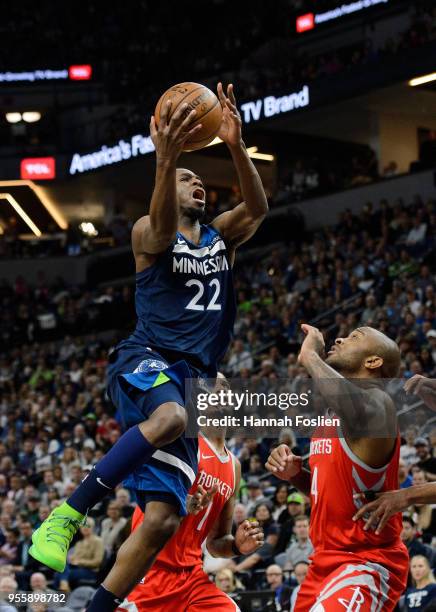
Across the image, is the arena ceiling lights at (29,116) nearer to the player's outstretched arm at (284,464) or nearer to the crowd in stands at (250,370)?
the crowd in stands at (250,370)

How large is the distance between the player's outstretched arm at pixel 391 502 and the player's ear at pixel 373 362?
2.23 ft

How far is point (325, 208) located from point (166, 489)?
20.4m

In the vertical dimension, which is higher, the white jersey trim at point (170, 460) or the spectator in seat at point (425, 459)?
the white jersey trim at point (170, 460)

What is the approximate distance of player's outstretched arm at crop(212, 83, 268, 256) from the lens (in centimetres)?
618

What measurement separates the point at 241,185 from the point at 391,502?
2020 mm

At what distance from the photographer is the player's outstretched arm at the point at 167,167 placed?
5.71m

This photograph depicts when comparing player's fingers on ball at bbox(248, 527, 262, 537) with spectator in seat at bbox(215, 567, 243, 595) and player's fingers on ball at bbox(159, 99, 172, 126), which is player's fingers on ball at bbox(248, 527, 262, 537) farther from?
spectator in seat at bbox(215, 567, 243, 595)

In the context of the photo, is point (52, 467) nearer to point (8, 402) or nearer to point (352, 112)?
point (8, 402)

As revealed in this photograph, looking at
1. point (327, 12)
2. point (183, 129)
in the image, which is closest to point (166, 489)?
point (183, 129)

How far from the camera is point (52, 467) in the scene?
1708 centimetres

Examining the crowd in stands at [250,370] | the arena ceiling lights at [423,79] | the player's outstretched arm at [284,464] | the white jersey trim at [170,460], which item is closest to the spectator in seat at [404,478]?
the crowd in stands at [250,370]

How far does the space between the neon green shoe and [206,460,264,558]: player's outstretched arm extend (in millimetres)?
1325

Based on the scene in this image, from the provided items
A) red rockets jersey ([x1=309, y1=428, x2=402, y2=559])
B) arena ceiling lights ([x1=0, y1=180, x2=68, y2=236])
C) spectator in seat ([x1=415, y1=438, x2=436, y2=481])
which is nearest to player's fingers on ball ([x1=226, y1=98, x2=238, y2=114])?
red rockets jersey ([x1=309, y1=428, x2=402, y2=559])

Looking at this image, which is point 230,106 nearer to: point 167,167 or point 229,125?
point 229,125
